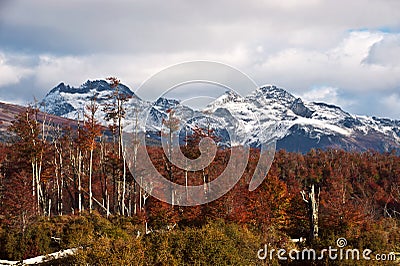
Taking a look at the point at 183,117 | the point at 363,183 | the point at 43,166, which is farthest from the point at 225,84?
the point at 363,183

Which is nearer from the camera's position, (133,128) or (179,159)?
(179,159)

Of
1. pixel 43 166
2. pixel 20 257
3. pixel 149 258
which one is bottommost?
pixel 20 257

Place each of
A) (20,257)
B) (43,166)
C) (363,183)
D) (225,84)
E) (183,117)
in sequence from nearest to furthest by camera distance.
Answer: (225,84), (20,257), (183,117), (43,166), (363,183)

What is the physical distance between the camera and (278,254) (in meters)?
17.0

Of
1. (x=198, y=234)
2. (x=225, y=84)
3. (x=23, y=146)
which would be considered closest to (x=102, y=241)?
(x=198, y=234)

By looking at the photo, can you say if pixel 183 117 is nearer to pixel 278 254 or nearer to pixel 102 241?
pixel 278 254

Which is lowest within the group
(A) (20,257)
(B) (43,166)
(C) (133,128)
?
(A) (20,257)

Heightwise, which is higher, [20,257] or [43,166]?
[43,166]

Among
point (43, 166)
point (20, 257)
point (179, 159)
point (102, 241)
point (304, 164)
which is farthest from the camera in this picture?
point (304, 164)

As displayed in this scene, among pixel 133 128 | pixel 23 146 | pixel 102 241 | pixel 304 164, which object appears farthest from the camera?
pixel 304 164

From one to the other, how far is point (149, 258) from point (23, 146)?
25321 millimetres

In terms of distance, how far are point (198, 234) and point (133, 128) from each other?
970 inches

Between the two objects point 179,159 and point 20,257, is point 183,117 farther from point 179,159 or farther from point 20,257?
point 20,257

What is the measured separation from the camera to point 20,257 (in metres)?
25.4
